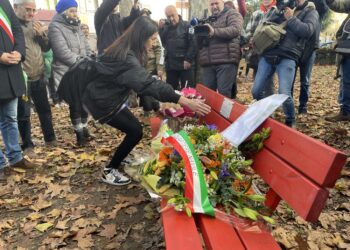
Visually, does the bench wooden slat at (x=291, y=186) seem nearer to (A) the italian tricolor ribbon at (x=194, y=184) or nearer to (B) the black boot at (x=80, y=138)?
(A) the italian tricolor ribbon at (x=194, y=184)

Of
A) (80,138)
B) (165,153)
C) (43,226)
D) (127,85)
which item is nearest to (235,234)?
(165,153)

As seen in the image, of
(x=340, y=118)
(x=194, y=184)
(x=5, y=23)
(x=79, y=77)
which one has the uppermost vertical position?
(x=5, y=23)

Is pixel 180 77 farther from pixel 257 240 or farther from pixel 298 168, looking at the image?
pixel 257 240

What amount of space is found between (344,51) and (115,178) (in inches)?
143

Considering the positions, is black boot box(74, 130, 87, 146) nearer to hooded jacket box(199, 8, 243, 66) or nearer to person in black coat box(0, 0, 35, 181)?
person in black coat box(0, 0, 35, 181)

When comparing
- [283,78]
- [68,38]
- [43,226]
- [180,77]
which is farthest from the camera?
[180,77]

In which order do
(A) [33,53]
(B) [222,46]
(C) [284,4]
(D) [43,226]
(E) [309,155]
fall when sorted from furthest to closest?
(B) [222,46] → (A) [33,53] → (C) [284,4] → (D) [43,226] → (E) [309,155]

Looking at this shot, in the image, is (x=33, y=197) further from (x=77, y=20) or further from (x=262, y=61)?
(x=262, y=61)

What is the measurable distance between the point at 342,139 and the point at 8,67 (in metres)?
4.34

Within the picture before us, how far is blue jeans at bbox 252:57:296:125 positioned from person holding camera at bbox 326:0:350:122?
79 centimetres

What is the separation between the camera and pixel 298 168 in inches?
73.8

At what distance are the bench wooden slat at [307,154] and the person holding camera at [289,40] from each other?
2398mm

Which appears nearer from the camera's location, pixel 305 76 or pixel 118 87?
pixel 118 87

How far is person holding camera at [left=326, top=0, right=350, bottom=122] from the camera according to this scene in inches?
182
